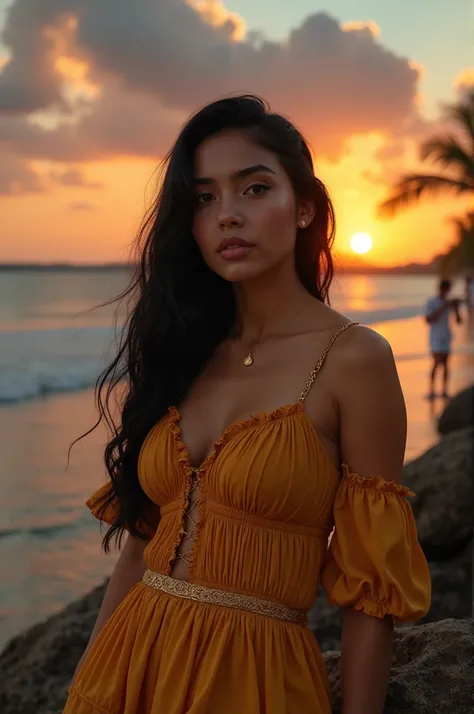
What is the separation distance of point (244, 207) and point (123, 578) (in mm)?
917

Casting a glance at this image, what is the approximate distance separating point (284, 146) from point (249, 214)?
202 mm

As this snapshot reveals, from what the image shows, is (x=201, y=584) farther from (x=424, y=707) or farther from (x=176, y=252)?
(x=176, y=252)

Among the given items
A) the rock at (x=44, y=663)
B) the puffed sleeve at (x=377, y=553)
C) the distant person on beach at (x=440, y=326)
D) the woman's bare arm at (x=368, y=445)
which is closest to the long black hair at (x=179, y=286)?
the woman's bare arm at (x=368, y=445)

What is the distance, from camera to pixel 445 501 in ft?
11.9

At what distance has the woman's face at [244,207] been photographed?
1824 mm

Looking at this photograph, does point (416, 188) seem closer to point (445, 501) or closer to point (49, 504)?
point (49, 504)

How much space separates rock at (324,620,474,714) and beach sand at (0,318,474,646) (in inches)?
121

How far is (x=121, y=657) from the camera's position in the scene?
5.74 ft

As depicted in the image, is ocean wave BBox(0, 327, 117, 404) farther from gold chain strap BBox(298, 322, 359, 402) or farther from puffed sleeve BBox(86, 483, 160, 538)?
gold chain strap BBox(298, 322, 359, 402)

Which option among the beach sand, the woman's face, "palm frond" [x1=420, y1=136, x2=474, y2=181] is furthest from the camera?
"palm frond" [x1=420, y1=136, x2=474, y2=181]

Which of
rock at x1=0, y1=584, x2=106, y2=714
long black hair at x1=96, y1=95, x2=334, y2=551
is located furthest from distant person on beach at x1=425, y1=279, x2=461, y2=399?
long black hair at x1=96, y1=95, x2=334, y2=551

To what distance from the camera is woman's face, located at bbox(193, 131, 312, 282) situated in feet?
5.98

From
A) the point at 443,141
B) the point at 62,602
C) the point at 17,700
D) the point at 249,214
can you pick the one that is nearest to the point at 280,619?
the point at 249,214

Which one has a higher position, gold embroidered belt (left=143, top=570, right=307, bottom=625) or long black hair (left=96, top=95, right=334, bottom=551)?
long black hair (left=96, top=95, right=334, bottom=551)
